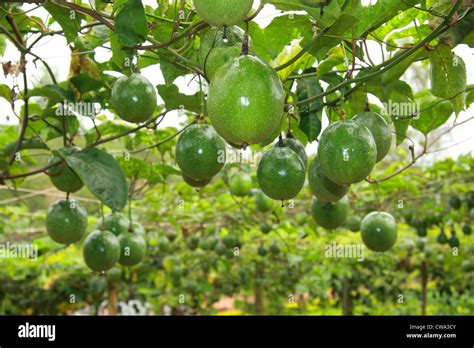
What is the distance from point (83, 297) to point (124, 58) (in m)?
8.49

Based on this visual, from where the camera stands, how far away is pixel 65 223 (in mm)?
2693

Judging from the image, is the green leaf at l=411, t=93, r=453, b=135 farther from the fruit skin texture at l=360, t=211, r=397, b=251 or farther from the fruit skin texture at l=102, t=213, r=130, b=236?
the fruit skin texture at l=102, t=213, r=130, b=236

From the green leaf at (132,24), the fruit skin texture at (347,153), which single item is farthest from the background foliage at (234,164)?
the fruit skin texture at (347,153)

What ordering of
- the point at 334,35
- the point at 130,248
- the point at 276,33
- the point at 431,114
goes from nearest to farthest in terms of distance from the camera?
the point at 334,35 < the point at 276,33 < the point at 431,114 < the point at 130,248

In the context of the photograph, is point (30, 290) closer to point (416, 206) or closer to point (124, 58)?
point (416, 206)

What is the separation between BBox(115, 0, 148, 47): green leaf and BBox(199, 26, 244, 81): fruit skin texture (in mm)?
196

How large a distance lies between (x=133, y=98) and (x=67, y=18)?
42 centimetres

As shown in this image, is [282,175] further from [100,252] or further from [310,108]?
[100,252]

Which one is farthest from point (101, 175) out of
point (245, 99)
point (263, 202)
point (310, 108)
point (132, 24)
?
point (263, 202)

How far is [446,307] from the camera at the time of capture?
33.5ft

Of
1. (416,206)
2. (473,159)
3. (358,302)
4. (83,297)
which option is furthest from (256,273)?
(473,159)

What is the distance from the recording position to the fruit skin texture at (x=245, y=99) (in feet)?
4.52

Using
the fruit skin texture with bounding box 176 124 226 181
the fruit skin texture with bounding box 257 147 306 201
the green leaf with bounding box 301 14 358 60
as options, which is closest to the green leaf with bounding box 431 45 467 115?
the green leaf with bounding box 301 14 358 60
